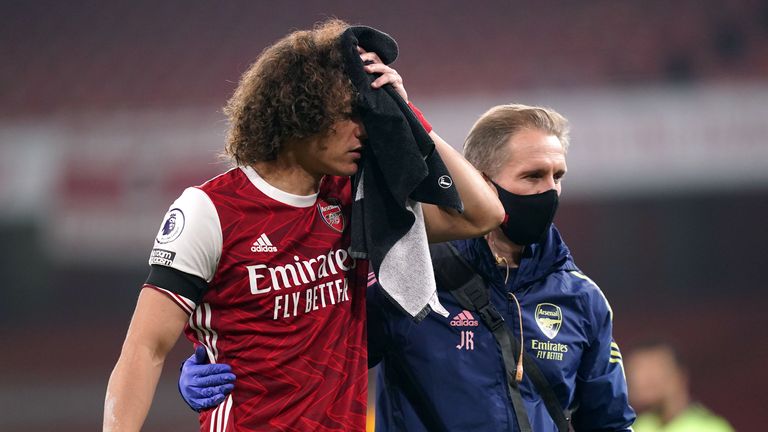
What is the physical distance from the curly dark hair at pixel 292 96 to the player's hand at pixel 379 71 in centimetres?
4

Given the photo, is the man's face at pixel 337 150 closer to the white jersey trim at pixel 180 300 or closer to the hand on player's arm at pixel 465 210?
the hand on player's arm at pixel 465 210

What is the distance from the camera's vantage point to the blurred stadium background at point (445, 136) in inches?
209

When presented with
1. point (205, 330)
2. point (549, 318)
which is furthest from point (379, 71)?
point (549, 318)

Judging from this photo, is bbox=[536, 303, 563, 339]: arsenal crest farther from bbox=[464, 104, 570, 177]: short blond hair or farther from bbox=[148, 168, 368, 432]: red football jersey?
bbox=[148, 168, 368, 432]: red football jersey

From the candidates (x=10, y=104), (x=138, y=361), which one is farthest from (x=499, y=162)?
(x=10, y=104)

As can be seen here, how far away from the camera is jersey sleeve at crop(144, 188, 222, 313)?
1.48 metres

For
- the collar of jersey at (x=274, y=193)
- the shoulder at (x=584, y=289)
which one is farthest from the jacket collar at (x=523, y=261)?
the collar of jersey at (x=274, y=193)

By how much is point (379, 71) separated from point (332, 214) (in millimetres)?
284

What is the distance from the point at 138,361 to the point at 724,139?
15.4 ft

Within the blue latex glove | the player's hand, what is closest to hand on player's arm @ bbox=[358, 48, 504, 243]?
the player's hand

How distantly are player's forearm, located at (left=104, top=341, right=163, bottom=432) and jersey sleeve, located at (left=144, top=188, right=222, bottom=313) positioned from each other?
4.4 inches

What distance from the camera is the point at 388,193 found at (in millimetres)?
1613

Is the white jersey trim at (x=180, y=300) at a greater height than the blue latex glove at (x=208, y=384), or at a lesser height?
greater

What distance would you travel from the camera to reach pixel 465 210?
1697 mm
